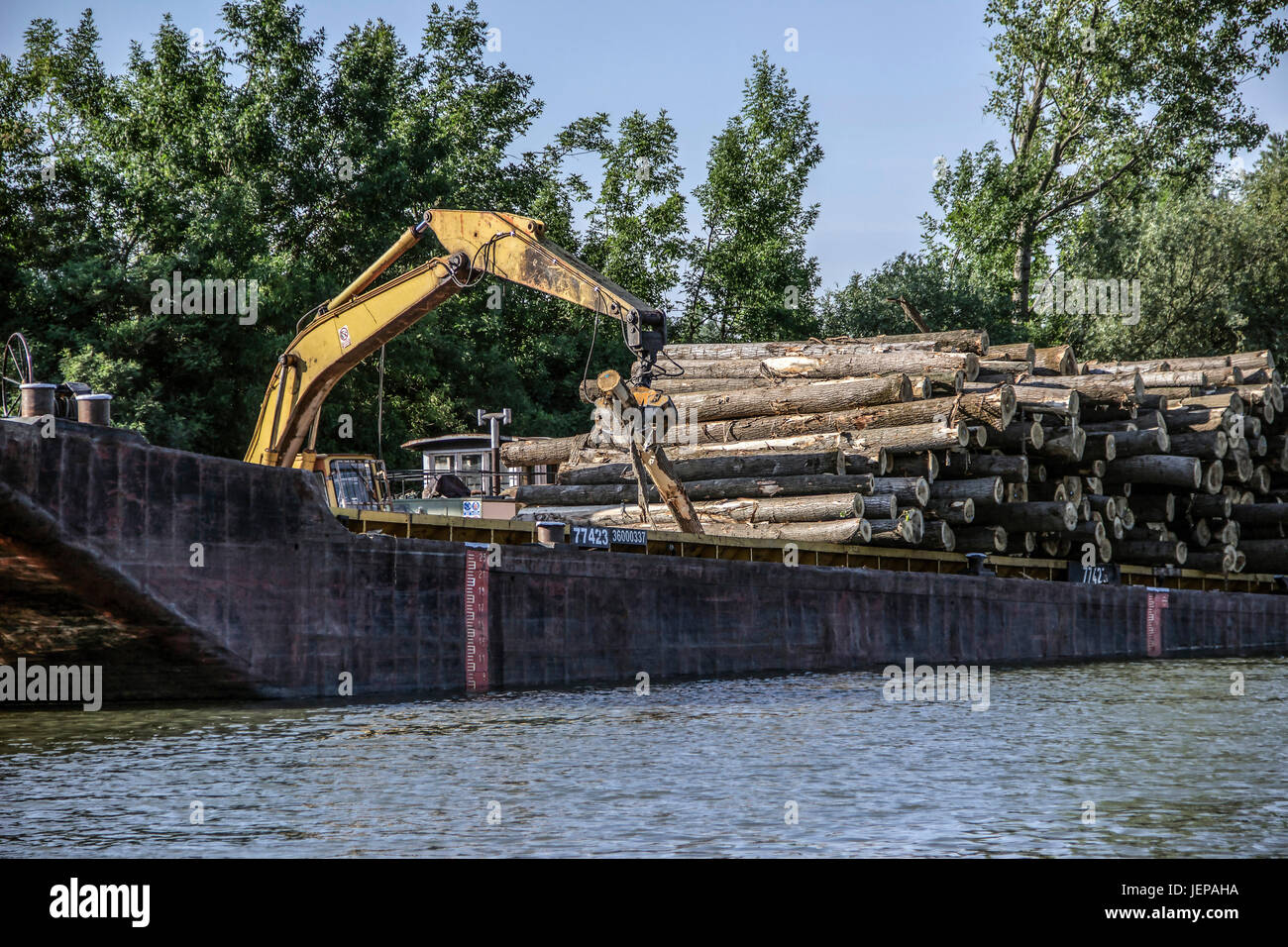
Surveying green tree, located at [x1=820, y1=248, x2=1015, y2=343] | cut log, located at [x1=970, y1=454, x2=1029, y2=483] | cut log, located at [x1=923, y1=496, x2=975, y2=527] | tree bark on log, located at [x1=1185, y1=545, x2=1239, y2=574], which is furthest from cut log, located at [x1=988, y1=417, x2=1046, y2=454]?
green tree, located at [x1=820, y1=248, x2=1015, y2=343]

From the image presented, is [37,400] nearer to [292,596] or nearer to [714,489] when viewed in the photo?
[292,596]

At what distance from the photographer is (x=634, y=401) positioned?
1808cm

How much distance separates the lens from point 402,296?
18422mm

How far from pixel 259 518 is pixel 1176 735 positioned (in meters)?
9.75

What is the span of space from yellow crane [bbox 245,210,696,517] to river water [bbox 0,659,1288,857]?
5.06 metres

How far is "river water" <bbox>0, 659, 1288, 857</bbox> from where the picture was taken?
7965 mm

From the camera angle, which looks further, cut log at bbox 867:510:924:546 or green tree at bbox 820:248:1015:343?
green tree at bbox 820:248:1015:343

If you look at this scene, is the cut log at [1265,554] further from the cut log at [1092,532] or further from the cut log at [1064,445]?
the cut log at [1064,445]

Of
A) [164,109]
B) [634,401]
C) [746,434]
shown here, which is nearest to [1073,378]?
[746,434]

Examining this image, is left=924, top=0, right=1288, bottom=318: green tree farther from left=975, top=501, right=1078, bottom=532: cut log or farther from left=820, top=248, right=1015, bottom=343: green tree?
left=975, top=501, right=1078, bottom=532: cut log

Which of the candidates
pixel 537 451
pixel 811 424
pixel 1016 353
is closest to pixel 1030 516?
pixel 811 424

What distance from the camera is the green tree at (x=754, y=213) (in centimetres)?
5209

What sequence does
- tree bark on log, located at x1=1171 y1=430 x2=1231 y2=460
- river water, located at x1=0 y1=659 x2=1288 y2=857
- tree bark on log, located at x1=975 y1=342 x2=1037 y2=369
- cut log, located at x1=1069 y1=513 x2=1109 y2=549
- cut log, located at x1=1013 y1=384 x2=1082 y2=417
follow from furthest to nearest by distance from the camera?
tree bark on log, located at x1=975 y1=342 x2=1037 y2=369
tree bark on log, located at x1=1171 y1=430 x2=1231 y2=460
cut log, located at x1=1069 y1=513 x2=1109 y2=549
cut log, located at x1=1013 y1=384 x2=1082 y2=417
river water, located at x1=0 y1=659 x2=1288 y2=857

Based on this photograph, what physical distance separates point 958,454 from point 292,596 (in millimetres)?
12516
